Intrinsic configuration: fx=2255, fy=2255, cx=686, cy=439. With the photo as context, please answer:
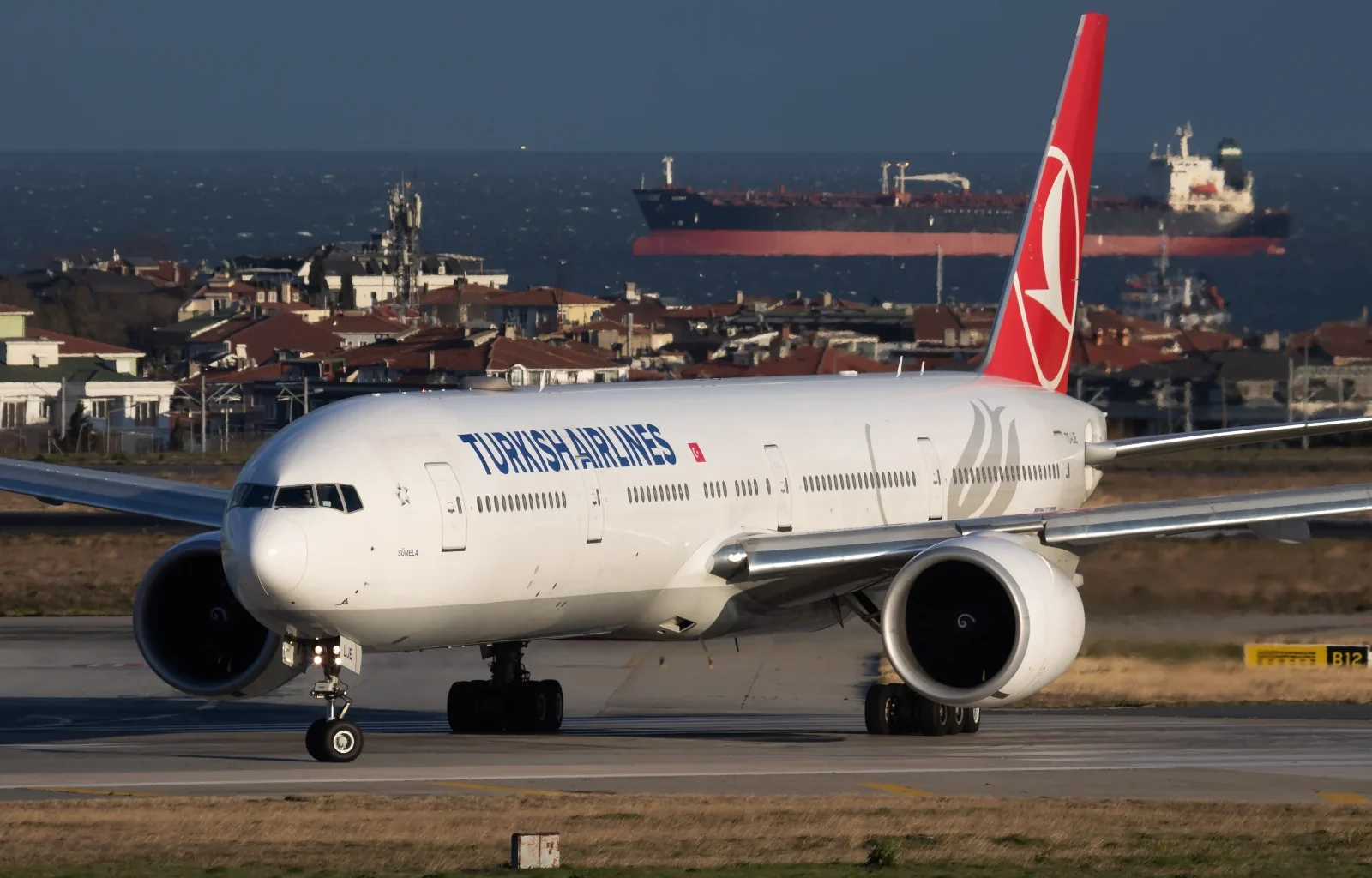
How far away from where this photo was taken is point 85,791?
22.7 metres

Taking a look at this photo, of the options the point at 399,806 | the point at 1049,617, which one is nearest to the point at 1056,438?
the point at 1049,617

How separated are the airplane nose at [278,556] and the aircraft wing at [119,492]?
256 inches

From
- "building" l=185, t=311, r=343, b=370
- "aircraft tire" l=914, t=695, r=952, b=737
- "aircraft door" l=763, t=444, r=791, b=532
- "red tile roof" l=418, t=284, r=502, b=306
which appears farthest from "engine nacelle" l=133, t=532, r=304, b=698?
"red tile roof" l=418, t=284, r=502, b=306

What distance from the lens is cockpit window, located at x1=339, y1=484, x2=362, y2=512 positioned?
23419 mm

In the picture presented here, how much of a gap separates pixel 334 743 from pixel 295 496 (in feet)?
9.64

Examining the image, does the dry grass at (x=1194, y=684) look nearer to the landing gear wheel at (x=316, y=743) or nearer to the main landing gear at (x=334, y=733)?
the main landing gear at (x=334, y=733)

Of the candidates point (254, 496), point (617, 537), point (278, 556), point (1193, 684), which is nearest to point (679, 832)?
point (278, 556)

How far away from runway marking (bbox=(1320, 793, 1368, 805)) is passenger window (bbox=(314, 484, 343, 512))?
33.8 feet

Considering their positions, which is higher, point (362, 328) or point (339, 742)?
point (362, 328)

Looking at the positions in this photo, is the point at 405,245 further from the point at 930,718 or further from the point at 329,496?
the point at 329,496

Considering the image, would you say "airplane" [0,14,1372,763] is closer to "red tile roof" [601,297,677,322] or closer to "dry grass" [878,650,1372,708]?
"dry grass" [878,650,1372,708]

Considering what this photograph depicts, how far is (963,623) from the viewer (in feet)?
88.6

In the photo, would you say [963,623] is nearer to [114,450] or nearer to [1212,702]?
[1212,702]

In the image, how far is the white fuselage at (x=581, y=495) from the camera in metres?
23.5
